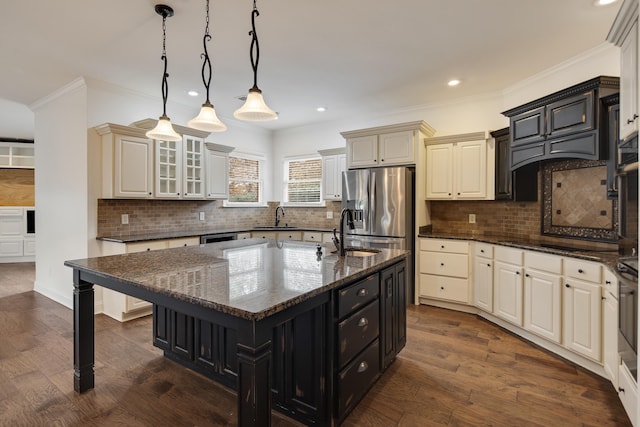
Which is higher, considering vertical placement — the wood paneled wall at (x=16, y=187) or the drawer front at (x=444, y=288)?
the wood paneled wall at (x=16, y=187)

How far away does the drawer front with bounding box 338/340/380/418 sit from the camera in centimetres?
190

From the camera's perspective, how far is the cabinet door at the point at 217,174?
4906 mm

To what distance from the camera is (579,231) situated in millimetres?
3252

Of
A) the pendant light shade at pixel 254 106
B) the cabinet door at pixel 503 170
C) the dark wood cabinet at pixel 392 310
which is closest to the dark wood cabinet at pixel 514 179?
the cabinet door at pixel 503 170

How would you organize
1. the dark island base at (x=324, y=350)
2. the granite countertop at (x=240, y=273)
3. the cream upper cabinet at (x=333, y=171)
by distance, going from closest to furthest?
1. the granite countertop at (x=240, y=273)
2. the dark island base at (x=324, y=350)
3. the cream upper cabinet at (x=333, y=171)

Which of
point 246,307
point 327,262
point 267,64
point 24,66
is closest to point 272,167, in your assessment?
point 267,64

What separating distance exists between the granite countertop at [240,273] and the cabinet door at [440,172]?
2.00 meters

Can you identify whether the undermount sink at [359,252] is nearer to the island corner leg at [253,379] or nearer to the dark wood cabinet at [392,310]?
the dark wood cabinet at [392,310]

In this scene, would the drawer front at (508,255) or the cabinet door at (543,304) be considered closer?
the cabinet door at (543,304)

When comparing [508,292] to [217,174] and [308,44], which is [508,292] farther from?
[217,174]

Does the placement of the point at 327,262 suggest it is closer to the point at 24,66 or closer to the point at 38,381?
the point at 38,381

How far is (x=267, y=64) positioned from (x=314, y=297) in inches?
109

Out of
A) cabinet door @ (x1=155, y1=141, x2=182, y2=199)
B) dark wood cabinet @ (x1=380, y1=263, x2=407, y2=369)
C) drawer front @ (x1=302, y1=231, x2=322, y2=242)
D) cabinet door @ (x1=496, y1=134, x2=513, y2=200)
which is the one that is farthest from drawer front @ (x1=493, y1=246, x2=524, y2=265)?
cabinet door @ (x1=155, y1=141, x2=182, y2=199)

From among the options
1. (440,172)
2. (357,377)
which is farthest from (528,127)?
(357,377)
